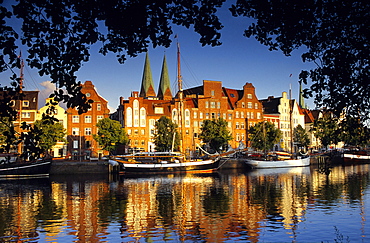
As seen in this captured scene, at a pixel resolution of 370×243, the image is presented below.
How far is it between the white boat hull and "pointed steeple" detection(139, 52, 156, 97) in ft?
212

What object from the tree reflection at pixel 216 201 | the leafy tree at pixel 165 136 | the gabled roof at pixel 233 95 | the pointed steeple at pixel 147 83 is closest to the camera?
the tree reflection at pixel 216 201

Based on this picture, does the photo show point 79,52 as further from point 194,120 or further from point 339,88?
point 194,120

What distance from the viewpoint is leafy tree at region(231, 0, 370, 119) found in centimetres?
1061

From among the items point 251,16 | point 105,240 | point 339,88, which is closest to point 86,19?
point 251,16

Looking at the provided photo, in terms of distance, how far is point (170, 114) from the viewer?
324 ft

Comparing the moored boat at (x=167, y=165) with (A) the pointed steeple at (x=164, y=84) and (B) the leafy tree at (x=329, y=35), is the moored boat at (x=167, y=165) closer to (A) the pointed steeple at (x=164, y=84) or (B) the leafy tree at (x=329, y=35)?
(B) the leafy tree at (x=329, y=35)

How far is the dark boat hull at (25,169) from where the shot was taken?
61.8 m

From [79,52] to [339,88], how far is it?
6.87 metres

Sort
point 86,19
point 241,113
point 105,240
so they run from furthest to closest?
point 241,113, point 105,240, point 86,19

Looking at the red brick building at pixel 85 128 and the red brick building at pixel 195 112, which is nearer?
the red brick building at pixel 85 128

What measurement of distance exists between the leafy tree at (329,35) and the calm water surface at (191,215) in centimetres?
712

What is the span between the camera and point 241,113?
10800 centimetres

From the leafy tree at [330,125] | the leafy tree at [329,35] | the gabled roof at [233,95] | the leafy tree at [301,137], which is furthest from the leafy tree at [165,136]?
the leafy tree at [329,35]

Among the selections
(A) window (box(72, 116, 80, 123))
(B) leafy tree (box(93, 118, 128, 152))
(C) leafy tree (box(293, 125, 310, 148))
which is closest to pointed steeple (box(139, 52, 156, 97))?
(C) leafy tree (box(293, 125, 310, 148))
